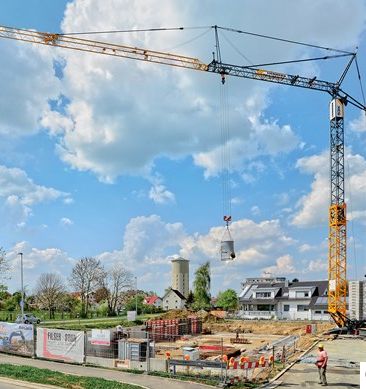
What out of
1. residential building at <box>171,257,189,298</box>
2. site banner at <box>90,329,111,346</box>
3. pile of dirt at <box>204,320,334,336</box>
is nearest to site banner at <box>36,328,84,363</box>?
site banner at <box>90,329,111,346</box>

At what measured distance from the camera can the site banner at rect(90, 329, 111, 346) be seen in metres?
25.0

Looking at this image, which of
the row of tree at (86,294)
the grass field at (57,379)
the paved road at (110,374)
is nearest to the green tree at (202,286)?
the row of tree at (86,294)

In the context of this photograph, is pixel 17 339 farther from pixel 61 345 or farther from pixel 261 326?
pixel 261 326

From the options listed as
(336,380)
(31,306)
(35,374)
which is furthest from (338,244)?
(31,306)

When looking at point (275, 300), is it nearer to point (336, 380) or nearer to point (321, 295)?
point (321, 295)

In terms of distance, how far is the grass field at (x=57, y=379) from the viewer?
59.7 feet

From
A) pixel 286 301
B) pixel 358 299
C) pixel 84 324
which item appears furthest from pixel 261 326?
pixel 84 324

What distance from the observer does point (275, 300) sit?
271 feet

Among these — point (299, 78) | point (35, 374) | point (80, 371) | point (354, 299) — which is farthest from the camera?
point (299, 78)

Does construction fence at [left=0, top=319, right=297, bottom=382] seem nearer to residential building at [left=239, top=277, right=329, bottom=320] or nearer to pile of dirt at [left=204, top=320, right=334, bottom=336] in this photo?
pile of dirt at [left=204, top=320, right=334, bottom=336]

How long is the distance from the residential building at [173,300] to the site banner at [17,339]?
113125 mm

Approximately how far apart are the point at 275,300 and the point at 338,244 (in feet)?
93.3

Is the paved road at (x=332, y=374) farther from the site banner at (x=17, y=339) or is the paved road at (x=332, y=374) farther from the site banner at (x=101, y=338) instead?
the site banner at (x=17, y=339)

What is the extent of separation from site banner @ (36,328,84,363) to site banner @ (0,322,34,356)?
0.68m
